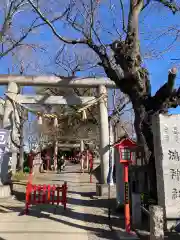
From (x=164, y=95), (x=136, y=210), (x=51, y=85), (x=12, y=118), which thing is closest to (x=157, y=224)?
(x=136, y=210)

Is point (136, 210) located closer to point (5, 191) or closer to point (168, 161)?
point (168, 161)

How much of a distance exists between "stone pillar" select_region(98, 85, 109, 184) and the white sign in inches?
225

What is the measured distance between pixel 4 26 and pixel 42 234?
31.6ft

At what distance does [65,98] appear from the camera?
44.7 ft

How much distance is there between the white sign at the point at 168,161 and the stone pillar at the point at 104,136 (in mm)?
5719

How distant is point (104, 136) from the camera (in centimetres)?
1298

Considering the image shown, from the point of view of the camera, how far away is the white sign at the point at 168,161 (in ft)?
22.1

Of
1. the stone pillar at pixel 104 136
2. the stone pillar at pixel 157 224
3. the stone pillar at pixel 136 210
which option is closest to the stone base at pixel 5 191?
the stone pillar at pixel 104 136

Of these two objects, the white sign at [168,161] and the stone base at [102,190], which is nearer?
the white sign at [168,161]

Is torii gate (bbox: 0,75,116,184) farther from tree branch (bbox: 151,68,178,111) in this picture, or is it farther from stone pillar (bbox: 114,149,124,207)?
tree branch (bbox: 151,68,178,111)

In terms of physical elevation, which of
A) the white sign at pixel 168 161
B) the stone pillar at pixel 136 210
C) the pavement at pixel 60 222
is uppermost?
the white sign at pixel 168 161

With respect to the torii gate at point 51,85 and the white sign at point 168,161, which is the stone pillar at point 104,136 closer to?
the torii gate at point 51,85

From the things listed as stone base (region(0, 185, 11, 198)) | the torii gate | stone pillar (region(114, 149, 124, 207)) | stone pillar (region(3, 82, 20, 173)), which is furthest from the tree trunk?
stone pillar (region(3, 82, 20, 173))

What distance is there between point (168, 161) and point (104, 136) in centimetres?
624
